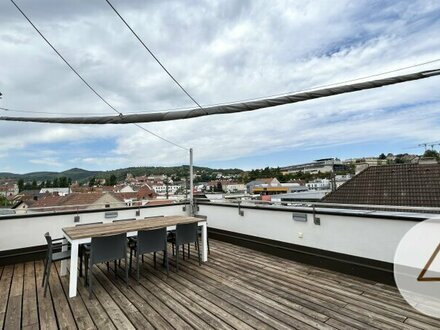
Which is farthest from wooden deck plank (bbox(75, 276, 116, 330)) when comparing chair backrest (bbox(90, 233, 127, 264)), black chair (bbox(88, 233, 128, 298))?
chair backrest (bbox(90, 233, 127, 264))

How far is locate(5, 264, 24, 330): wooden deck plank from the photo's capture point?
2053 mm

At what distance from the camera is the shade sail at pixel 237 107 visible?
2.49 m

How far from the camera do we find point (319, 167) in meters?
7.17

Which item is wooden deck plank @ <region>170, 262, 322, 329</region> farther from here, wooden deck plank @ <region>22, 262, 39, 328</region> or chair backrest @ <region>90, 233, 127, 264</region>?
wooden deck plank @ <region>22, 262, 39, 328</region>

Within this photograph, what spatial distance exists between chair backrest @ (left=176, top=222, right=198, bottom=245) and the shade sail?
1639 millimetres

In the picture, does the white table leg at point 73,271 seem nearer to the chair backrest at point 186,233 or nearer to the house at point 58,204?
the chair backrest at point 186,233

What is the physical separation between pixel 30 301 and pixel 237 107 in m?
3.26

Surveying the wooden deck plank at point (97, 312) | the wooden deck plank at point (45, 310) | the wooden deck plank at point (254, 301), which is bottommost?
the wooden deck plank at point (254, 301)

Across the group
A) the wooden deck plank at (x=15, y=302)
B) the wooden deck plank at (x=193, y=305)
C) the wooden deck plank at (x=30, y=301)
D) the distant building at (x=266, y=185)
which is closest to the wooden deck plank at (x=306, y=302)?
the wooden deck plank at (x=193, y=305)

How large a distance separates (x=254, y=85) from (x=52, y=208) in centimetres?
523

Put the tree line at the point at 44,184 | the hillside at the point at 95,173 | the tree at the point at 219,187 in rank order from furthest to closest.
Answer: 1. the tree at the point at 219,187
2. the hillside at the point at 95,173
3. the tree line at the point at 44,184

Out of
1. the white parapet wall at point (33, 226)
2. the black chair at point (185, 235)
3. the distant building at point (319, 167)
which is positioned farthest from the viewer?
the distant building at point (319, 167)

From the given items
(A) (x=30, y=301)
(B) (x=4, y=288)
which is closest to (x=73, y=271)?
(A) (x=30, y=301)

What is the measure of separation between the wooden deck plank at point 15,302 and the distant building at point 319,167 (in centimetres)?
656
